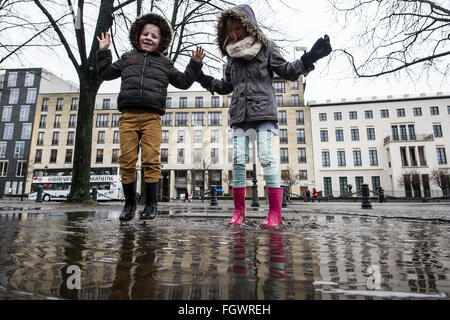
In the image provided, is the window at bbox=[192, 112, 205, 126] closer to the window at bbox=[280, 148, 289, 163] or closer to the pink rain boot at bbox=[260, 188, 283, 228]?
the window at bbox=[280, 148, 289, 163]

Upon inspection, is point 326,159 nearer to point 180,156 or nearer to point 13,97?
point 180,156

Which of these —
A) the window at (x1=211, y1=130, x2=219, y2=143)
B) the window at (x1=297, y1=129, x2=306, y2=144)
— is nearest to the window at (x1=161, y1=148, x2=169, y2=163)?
the window at (x1=211, y1=130, x2=219, y2=143)

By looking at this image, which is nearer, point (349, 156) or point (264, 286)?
point (264, 286)

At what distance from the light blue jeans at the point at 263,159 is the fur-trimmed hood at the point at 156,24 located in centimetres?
120

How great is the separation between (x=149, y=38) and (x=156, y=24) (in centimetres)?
19

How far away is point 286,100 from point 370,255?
109 feet

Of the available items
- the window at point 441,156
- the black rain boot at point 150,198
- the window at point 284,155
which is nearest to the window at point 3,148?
the window at point 284,155

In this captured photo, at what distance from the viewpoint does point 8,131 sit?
33.4m

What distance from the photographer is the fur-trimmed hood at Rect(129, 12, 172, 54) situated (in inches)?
97.9

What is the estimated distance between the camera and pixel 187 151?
31750 mm

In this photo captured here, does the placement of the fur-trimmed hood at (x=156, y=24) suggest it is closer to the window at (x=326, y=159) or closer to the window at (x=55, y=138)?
the window at (x=326, y=159)

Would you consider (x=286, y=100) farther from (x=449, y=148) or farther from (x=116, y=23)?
(x=116, y=23)
